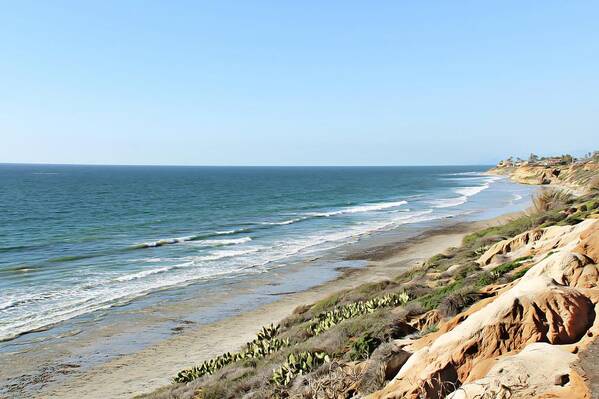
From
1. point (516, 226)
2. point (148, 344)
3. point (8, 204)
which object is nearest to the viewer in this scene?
point (148, 344)

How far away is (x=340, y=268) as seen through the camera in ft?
103

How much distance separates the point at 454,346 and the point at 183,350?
12.5 m

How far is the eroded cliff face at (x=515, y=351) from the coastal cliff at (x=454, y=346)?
0.02 m

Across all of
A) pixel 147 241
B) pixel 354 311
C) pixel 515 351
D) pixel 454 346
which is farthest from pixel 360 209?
pixel 515 351

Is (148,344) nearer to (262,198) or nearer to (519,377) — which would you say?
(519,377)

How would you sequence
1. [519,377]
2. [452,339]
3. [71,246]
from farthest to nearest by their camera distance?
[71,246] < [452,339] < [519,377]

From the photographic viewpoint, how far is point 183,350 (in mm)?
18234

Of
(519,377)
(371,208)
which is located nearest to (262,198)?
(371,208)

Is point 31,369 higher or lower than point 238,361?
lower

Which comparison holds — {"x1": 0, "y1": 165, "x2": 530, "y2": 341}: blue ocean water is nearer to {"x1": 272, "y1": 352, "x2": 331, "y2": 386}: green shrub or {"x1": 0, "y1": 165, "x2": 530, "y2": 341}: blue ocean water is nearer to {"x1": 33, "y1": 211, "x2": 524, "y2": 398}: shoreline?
{"x1": 33, "y1": 211, "x2": 524, "y2": 398}: shoreline

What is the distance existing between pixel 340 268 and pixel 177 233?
19.9m

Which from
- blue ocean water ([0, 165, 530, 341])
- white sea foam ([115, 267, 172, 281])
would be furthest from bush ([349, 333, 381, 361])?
white sea foam ([115, 267, 172, 281])

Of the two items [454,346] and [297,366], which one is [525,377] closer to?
[454,346]

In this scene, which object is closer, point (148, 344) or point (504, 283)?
point (504, 283)
